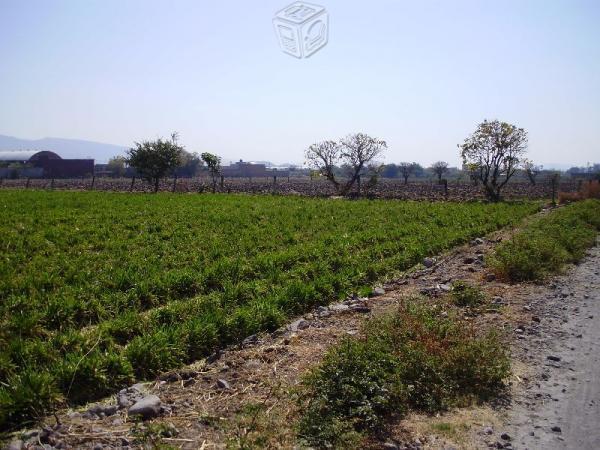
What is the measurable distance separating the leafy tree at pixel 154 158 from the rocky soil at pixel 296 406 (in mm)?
33123

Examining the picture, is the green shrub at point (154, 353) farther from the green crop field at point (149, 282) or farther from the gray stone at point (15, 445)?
the gray stone at point (15, 445)

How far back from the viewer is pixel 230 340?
578 centimetres

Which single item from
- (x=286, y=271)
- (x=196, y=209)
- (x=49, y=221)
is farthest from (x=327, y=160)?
(x=286, y=271)

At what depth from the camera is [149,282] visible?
23.7 feet

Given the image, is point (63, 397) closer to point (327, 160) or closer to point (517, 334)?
point (517, 334)

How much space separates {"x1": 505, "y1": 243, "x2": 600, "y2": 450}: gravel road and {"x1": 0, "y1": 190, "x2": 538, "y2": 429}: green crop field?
2.89 meters

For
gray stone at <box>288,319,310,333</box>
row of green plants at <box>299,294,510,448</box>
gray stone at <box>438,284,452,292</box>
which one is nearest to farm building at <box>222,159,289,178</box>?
→ gray stone at <box>438,284,452,292</box>

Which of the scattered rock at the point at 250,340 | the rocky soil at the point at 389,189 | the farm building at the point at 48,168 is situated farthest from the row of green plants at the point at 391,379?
the farm building at the point at 48,168

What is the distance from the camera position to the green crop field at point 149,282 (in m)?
4.60

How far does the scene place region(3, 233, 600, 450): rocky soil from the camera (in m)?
3.51

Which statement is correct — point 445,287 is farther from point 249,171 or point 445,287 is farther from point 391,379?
point 249,171

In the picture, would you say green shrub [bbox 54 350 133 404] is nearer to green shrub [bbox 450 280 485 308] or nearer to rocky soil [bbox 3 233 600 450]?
rocky soil [bbox 3 233 600 450]

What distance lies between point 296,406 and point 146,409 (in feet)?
4.08

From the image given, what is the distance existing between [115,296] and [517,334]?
5384mm
